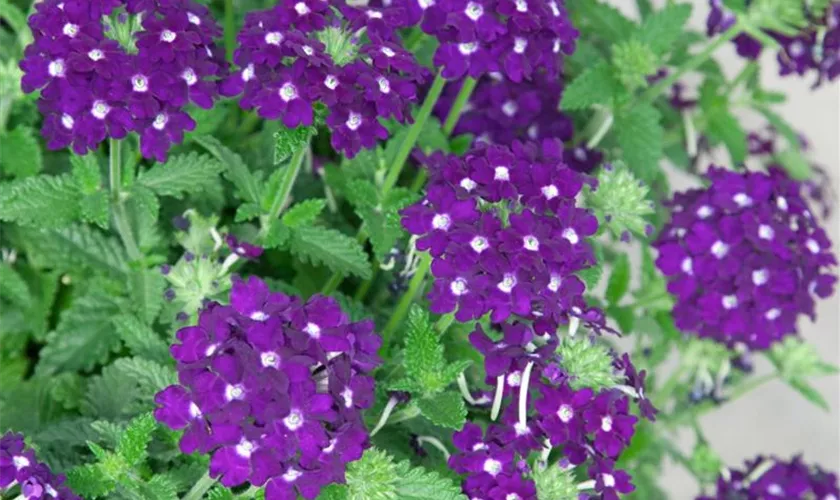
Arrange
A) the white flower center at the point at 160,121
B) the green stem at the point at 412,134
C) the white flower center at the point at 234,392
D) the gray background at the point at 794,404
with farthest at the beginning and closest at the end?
1. the gray background at the point at 794,404
2. the green stem at the point at 412,134
3. the white flower center at the point at 160,121
4. the white flower center at the point at 234,392

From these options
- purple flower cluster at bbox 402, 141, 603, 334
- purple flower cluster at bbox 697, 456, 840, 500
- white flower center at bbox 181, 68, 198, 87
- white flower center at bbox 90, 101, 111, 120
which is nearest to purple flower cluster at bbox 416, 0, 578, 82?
purple flower cluster at bbox 402, 141, 603, 334

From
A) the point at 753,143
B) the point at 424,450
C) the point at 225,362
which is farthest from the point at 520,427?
the point at 753,143

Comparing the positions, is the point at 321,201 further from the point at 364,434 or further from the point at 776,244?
the point at 776,244

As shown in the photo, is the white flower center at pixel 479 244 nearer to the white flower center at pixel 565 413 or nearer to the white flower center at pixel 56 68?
the white flower center at pixel 565 413

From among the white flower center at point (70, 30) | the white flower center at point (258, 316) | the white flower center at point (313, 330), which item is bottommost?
the white flower center at point (258, 316)

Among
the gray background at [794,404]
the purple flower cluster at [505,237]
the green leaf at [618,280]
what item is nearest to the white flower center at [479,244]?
the purple flower cluster at [505,237]

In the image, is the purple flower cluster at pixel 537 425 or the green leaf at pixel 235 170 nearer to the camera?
the purple flower cluster at pixel 537 425
